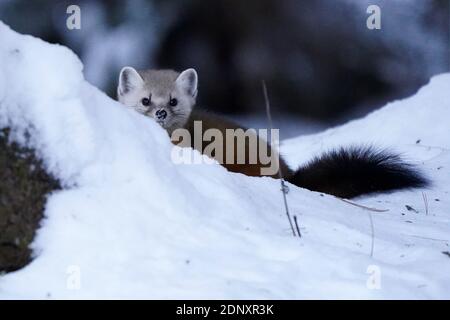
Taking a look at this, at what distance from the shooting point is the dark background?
24.6 feet

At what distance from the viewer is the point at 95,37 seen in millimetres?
7418

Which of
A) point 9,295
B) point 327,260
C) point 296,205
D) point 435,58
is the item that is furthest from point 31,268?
point 435,58

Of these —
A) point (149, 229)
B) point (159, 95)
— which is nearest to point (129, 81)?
point (159, 95)

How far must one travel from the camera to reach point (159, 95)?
14.4 ft

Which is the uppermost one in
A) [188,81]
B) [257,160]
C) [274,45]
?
[188,81]

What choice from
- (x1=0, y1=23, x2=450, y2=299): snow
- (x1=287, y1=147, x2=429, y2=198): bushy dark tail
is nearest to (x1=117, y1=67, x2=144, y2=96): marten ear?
(x1=287, y1=147, x2=429, y2=198): bushy dark tail

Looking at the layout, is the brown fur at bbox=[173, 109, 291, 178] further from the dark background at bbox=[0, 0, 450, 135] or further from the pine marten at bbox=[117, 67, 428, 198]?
the dark background at bbox=[0, 0, 450, 135]

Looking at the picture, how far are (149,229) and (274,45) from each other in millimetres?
5659

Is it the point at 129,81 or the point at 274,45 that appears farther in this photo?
the point at 274,45

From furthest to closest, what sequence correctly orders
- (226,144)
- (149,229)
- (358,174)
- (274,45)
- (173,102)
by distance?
(274,45)
(173,102)
(226,144)
(358,174)
(149,229)

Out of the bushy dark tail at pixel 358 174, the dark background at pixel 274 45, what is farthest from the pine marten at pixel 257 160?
the dark background at pixel 274 45

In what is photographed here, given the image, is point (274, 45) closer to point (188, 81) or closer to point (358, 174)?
point (188, 81)
